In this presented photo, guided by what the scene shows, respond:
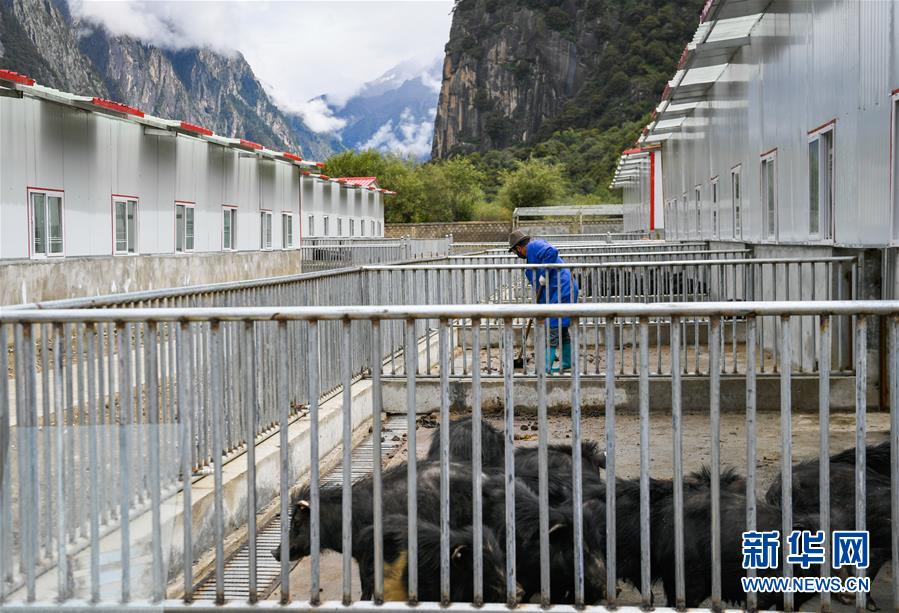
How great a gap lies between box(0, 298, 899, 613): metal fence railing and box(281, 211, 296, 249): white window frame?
3113cm

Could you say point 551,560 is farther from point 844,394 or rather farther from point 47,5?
point 47,5

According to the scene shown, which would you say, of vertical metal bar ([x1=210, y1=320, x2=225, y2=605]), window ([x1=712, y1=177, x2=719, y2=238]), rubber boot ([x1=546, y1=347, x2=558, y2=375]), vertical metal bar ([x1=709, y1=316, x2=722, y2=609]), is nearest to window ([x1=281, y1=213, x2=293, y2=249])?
window ([x1=712, y1=177, x2=719, y2=238])

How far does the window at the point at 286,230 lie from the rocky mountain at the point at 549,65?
316 ft

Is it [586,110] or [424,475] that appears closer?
[424,475]

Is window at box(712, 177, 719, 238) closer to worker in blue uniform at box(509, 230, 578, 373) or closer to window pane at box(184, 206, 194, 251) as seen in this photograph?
worker in blue uniform at box(509, 230, 578, 373)

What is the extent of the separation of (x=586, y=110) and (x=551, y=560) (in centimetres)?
13955

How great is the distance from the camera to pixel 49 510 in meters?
3.90

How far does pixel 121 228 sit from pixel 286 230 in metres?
15.2

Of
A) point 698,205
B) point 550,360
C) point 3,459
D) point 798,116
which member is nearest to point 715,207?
point 698,205

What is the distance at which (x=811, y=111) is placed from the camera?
1127cm

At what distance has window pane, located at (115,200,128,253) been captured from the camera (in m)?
21.9

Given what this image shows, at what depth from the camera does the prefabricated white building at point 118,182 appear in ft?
57.0

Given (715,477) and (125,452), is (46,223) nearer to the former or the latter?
(125,452)

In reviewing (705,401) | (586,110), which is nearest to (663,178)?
(705,401)
